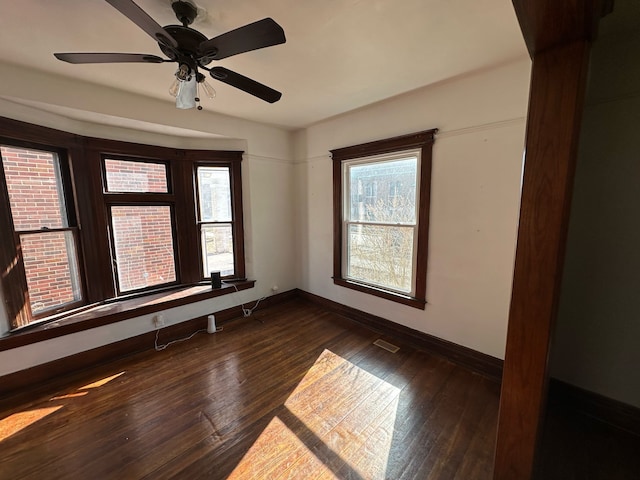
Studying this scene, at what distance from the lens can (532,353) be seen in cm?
105

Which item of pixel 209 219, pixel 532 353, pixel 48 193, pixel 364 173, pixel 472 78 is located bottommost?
pixel 532 353

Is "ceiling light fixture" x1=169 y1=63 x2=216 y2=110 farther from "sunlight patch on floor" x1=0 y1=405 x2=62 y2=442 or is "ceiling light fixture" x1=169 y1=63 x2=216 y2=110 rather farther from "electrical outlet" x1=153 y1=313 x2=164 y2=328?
"sunlight patch on floor" x1=0 y1=405 x2=62 y2=442

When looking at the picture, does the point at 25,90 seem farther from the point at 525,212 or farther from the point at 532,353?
the point at 532,353

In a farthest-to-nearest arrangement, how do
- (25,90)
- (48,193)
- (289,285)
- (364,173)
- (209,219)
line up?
(289,285), (209,219), (364,173), (48,193), (25,90)

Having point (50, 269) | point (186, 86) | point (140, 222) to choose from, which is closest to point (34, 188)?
point (50, 269)

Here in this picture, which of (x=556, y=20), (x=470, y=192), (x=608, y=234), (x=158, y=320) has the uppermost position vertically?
(x=556, y=20)

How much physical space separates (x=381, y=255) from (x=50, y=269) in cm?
324

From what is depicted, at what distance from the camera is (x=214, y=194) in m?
3.32

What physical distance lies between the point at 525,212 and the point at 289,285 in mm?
3291

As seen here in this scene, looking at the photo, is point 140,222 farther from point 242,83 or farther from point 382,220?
point 382,220

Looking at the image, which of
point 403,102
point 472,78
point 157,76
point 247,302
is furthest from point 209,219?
point 472,78

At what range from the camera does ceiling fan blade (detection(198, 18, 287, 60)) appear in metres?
1.11

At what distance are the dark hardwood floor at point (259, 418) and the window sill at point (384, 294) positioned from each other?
482 mm

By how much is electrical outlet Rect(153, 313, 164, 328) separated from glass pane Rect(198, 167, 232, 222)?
1231 millimetres
